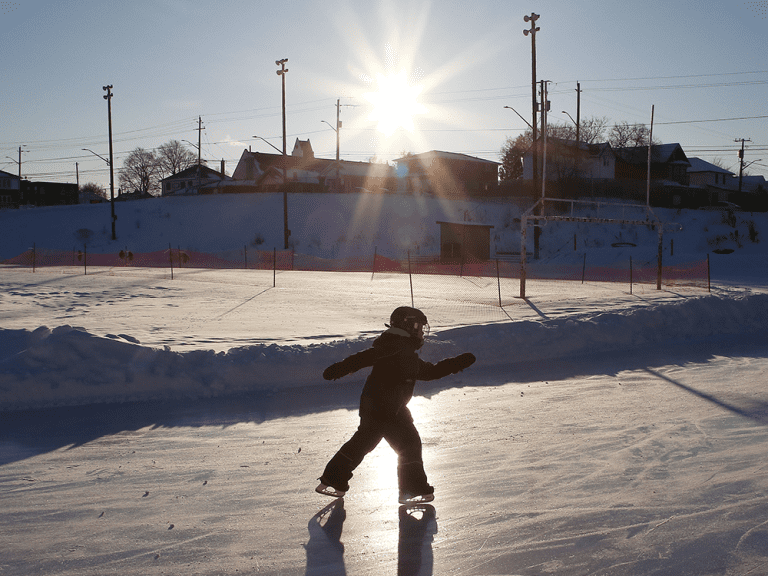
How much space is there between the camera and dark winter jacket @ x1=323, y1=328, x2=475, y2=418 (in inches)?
167

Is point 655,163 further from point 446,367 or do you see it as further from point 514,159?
point 446,367

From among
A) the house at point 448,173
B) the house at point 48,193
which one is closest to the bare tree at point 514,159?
the house at point 448,173

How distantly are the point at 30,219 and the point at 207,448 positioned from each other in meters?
60.7

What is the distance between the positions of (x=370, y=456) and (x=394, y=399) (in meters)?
1.23

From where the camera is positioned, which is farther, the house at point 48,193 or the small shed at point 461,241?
the house at point 48,193

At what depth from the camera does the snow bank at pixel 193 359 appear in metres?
7.12

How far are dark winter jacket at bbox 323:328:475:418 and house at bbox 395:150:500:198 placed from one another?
57902 millimetres

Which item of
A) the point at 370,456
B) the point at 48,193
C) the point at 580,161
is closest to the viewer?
the point at 370,456

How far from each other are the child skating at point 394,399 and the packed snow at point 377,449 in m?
0.19

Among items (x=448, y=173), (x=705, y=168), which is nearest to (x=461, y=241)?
(x=448, y=173)

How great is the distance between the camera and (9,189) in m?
81.6

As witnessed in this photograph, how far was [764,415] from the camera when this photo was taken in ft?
21.7

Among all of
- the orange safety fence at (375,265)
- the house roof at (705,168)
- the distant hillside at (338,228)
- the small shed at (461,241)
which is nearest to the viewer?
the orange safety fence at (375,265)

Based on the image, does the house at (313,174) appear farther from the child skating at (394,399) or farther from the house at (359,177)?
the child skating at (394,399)
